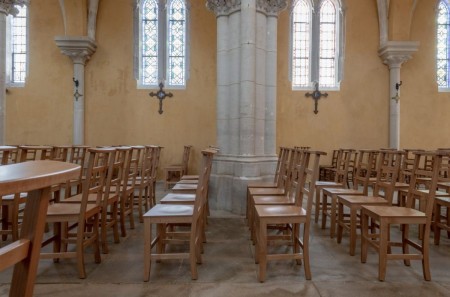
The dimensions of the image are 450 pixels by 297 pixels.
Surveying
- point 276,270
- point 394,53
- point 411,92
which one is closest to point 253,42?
point 276,270

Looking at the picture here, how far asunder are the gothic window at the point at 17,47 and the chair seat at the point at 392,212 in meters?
9.50

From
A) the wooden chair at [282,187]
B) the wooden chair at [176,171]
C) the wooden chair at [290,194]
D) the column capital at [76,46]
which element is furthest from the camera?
the column capital at [76,46]

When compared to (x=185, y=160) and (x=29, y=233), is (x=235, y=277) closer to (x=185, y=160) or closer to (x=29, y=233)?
(x=29, y=233)

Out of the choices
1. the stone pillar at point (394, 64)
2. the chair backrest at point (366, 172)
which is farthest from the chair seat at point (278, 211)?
the stone pillar at point (394, 64)

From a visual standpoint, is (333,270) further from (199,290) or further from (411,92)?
(411,92)

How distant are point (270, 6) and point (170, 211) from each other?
13.3ft

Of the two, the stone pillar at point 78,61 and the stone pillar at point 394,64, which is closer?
the stone pillar at point 78,61

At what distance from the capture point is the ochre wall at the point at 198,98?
9.08 m

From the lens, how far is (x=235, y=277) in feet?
8.91

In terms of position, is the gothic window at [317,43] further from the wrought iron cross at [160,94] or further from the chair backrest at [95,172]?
the chair backrest at [95,172]

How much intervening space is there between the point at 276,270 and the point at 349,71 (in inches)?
309

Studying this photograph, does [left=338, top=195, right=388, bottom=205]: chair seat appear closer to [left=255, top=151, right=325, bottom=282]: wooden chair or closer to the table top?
[left=255, top=151, right=325, bottom=282]: wooden chair

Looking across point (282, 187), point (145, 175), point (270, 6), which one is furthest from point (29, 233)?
point (270, 6)

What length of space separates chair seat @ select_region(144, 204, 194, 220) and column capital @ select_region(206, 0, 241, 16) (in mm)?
3601
